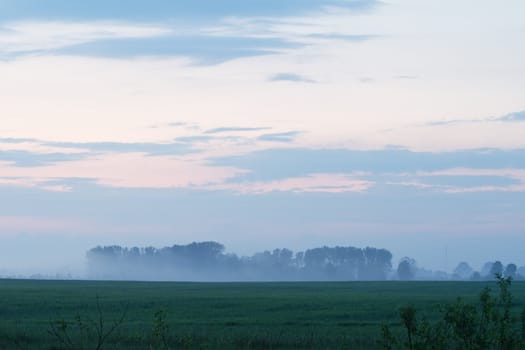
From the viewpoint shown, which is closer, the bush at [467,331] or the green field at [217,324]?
the bush at [467,331]

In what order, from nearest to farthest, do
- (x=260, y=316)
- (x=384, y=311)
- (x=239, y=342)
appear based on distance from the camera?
(x=239, y=342)
(x=260, y=316)
(x=384, y=311)

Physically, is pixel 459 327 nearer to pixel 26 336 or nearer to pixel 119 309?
pixel 26 336

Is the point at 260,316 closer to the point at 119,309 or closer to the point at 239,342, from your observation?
the point at 119,309

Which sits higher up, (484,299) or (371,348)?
(484,299)

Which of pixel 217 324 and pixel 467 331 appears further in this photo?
pixel 217 324

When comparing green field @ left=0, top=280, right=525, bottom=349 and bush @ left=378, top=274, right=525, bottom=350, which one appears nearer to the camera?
bush @ left=378, top=274, right=525, bottom=350

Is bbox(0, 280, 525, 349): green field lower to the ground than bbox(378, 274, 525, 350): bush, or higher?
Result: lower

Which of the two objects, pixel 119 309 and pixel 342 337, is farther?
pixel 119 309

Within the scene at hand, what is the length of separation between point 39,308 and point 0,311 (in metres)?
2.59

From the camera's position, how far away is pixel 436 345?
7.75 m

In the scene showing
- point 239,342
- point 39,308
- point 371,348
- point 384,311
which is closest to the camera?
point 371,348

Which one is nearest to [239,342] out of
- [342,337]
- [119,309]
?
[342,337]

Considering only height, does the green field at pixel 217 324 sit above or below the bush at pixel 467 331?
below

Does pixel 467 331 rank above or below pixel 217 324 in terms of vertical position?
above
